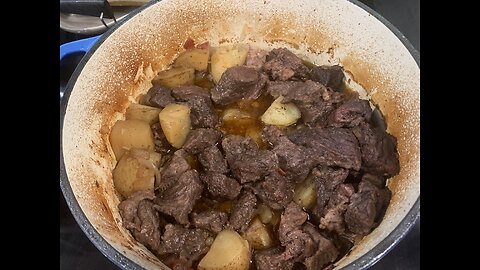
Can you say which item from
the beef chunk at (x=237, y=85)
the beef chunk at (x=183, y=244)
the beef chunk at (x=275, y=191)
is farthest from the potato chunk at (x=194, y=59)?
the beef chunk at (x=183, y=244)

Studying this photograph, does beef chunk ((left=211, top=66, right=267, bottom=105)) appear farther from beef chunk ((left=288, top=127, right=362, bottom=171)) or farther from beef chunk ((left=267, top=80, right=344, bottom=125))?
beef chunk ((left=288, top=127, right=362, bottom=171))

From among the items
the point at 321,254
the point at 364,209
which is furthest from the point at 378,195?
the point at 321,254

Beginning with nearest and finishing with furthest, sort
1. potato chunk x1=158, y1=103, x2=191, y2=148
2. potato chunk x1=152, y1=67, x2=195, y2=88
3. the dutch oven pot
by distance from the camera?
the dutch oven pot
potato chunk x1=158, y1=103, x2=191, y2=148
potato chunk x1=152, y1=67, x2=195, y2=88

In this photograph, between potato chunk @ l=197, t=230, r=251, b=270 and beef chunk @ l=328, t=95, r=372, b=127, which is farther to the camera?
beef chunk @ l=328, t=95, r=372, b=127

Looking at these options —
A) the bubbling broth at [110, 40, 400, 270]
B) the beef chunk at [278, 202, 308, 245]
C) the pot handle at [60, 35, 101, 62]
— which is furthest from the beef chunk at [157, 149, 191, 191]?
the pot handle at [60, 35, 101, 62]

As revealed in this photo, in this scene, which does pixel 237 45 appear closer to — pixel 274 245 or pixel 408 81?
pixel 408 81

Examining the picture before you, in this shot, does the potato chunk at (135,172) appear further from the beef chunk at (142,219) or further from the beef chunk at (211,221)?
the beef chunk at (211,221)

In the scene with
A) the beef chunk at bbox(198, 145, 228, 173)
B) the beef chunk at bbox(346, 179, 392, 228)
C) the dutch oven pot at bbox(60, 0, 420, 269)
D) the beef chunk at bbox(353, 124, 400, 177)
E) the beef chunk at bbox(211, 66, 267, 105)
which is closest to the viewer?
the dutch oven pot at bbox(60, 0, 420, 269)
